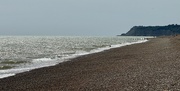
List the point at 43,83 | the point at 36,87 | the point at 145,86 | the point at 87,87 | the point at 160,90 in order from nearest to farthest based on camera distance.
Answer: the point at 160,90 < the point at 145,86 < the point at 87,87 < the point at 36,87 < the point at 43,83

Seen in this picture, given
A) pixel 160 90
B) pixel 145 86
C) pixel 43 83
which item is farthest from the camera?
pixel 43 83

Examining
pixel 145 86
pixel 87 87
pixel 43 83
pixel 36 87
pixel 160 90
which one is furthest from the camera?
pixel 43 83

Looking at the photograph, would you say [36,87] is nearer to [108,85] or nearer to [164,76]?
[108,85]

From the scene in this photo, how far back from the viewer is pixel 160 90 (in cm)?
1345

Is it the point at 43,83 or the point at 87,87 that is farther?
the point at 43,83

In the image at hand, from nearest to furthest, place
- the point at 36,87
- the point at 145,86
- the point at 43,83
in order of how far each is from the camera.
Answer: the point at 145,86, the point at 36,87, the point at 43,83

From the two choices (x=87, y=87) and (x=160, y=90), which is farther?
(x=87, y=87)

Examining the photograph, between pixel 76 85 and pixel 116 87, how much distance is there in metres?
2.70

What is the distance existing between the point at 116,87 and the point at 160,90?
252 cm

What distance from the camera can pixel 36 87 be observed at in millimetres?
16844

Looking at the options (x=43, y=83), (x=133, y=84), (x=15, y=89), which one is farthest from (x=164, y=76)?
(x=15, y=89)

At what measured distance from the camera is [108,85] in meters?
15.8

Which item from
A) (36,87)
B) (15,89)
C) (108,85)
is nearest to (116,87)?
(108,85)

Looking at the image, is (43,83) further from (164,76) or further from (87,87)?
(164,76)
